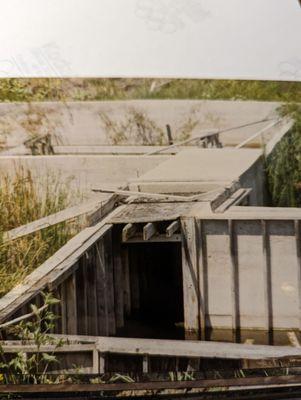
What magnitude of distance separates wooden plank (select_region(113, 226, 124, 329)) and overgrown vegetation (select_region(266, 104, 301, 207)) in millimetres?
519

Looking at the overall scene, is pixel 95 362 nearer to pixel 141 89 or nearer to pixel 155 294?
pixel 155 294

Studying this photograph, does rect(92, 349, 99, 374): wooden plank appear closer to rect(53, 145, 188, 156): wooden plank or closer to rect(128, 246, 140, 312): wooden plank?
rect(128, 246, 140, 312): wooden plank

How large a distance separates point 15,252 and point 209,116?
30.1 inches

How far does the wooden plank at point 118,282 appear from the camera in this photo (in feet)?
72.9

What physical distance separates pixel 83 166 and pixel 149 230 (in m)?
0.42

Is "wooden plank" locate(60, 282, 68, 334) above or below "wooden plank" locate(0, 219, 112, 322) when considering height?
below

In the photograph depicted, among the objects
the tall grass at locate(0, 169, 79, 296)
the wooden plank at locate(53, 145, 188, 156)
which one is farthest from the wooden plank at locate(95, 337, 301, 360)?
the wooden plank at locate(53, 145, 188, 156)

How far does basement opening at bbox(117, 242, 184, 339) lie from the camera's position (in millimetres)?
22234

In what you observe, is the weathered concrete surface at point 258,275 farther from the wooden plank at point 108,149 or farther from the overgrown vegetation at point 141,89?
the overgrown vegetation at point 141,89

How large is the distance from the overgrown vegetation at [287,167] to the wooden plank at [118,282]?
52 centimetres

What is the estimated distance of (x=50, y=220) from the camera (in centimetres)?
2231

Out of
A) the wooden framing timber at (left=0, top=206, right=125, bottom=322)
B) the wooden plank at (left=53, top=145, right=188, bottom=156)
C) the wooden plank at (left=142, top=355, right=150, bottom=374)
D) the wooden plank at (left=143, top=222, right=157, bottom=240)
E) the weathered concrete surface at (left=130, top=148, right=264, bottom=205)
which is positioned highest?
the wooden plank at (left=53, top=145, right=188, bottom=156)

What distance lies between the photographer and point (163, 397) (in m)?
22.1

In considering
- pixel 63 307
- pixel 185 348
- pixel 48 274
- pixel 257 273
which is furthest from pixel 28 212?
pixel 257 273
